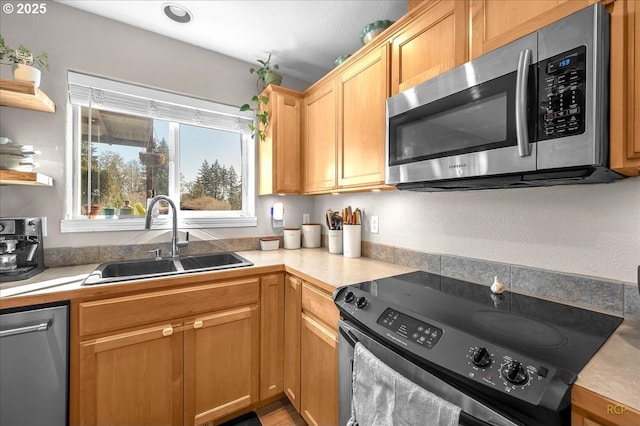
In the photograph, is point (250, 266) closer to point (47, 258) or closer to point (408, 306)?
point (408, 306)

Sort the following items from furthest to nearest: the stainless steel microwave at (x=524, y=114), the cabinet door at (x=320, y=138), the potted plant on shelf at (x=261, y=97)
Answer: the potted plant on shelf at (x=261, y=97) < the cabinet door at (x=320, y=138) < the stainless steel microwave at (x=524, y=114)

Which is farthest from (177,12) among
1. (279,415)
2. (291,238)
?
(279,415)

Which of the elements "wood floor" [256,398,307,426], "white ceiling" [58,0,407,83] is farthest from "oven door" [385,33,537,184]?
"wood floor" [256,398,307,426]

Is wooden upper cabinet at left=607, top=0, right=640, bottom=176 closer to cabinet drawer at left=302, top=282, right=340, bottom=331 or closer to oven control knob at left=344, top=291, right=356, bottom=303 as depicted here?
oven control knob at left=344, top=291, right=356, bottom=303

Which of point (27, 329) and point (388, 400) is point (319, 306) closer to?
point (388, 400)

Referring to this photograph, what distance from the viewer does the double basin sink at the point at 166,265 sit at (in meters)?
1.62

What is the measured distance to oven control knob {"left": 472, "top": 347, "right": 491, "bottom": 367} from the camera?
689 millimetres

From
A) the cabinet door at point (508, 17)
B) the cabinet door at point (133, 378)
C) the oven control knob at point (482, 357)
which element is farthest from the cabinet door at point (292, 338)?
the cabinet door at point (508, 17)

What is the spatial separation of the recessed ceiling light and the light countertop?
163cm

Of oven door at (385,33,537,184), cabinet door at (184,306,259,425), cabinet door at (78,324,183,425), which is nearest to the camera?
oven door at (385,33,537,184)

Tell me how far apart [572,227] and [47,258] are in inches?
106

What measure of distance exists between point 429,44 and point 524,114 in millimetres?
614

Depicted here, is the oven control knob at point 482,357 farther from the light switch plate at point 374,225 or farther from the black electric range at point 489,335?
the light switch plate at point 374,225

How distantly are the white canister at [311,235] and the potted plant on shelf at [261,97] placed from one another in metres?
0.85
